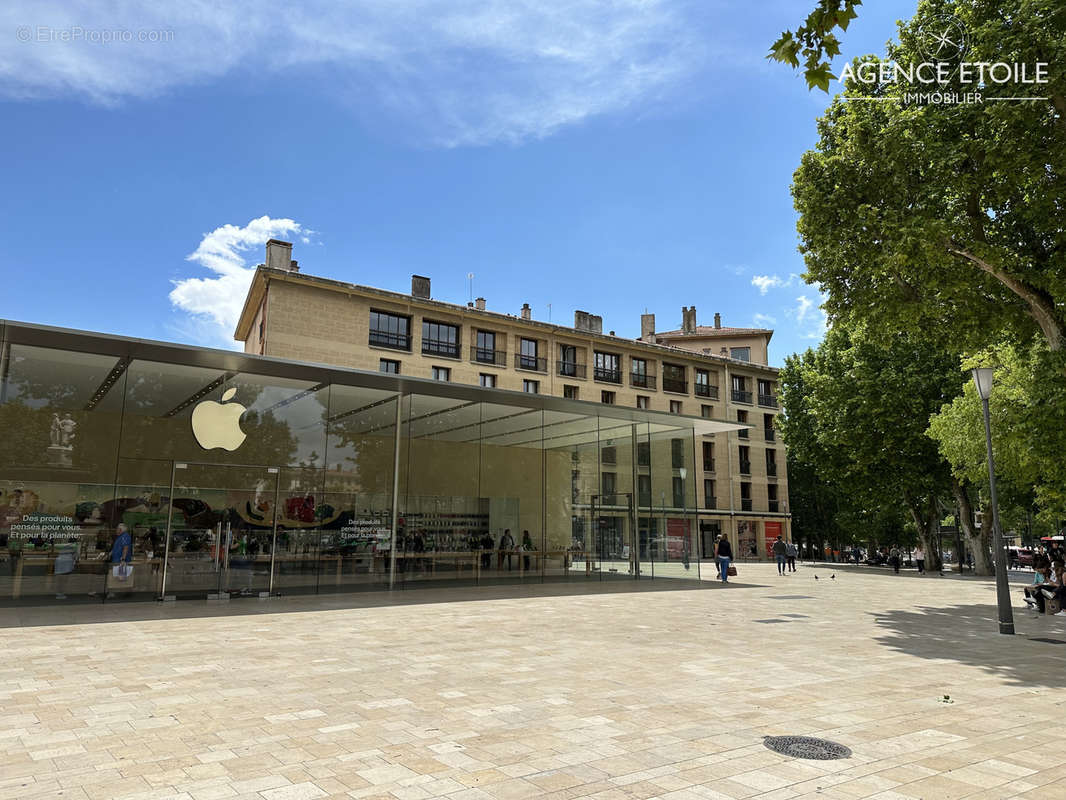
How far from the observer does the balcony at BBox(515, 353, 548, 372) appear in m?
42.1

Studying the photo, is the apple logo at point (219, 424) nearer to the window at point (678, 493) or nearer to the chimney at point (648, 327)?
the window at point (678, 493)

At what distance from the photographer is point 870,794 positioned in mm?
4215

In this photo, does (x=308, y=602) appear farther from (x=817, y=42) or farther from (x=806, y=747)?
(x=817, y=42)

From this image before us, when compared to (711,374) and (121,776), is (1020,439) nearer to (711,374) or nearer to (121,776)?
(121,776)

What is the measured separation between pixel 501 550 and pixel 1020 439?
43.8ft

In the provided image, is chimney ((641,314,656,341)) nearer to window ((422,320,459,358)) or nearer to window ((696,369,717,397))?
window ((696,369,717,397))

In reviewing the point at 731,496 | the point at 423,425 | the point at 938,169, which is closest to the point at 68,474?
the point at 423,425

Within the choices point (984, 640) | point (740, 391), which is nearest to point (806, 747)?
point (984, 640)

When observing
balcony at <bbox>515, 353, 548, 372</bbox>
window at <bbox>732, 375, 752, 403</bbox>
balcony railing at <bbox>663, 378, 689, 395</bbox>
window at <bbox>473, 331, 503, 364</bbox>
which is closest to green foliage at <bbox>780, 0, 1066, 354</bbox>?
window at <bbox>473, 331, 503, 364</bbox>

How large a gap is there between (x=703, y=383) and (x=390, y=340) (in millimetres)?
24437

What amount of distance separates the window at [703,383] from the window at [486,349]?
16.9 m

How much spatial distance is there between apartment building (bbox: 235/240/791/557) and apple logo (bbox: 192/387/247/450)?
9653 mm

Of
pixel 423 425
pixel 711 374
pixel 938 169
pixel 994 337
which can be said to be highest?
pixel 711 374

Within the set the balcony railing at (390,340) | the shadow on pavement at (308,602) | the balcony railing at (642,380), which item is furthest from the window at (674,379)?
the shadow on pavement at (308,602)
